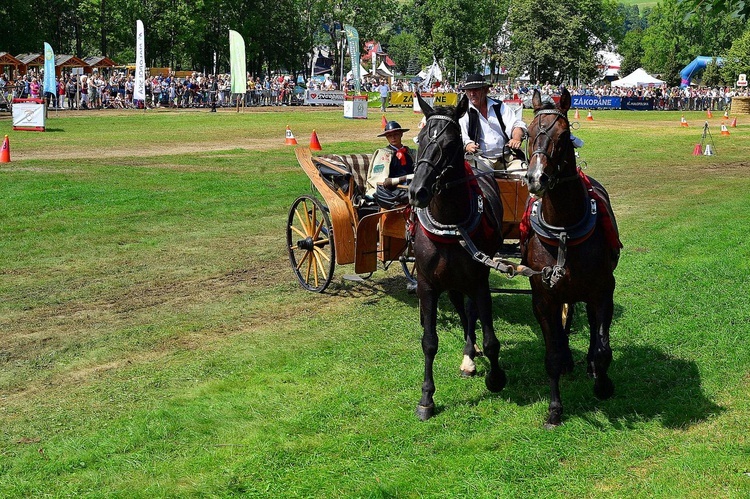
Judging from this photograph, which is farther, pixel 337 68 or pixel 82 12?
pixel 337 68

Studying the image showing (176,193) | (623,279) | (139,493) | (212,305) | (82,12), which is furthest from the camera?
(82,12)

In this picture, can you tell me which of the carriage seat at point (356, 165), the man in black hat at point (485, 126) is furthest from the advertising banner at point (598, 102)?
the man in black hat at point (485, 126)

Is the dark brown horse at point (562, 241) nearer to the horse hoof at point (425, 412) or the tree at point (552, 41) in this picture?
the horse hoof at point (425, 412)

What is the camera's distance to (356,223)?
1013cm

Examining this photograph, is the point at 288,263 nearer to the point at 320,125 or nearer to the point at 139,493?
the point at 139,493

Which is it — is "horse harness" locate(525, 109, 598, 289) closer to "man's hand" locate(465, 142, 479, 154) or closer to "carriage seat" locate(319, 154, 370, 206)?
"man's hand" locate(465, 142, 479, 154)

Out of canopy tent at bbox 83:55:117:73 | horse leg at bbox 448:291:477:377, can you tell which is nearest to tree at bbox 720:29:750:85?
canopy tent at bbox 83:55:117:73

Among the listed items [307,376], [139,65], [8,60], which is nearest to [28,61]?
[8,60]

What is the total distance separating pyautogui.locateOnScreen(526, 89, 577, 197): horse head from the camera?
5.90 m

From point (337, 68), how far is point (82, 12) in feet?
104

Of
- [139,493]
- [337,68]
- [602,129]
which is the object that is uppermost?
[337,68]

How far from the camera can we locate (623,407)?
22.3 feet

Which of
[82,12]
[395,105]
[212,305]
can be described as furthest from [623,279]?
[82,12]

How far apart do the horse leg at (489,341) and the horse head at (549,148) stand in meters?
1.28
